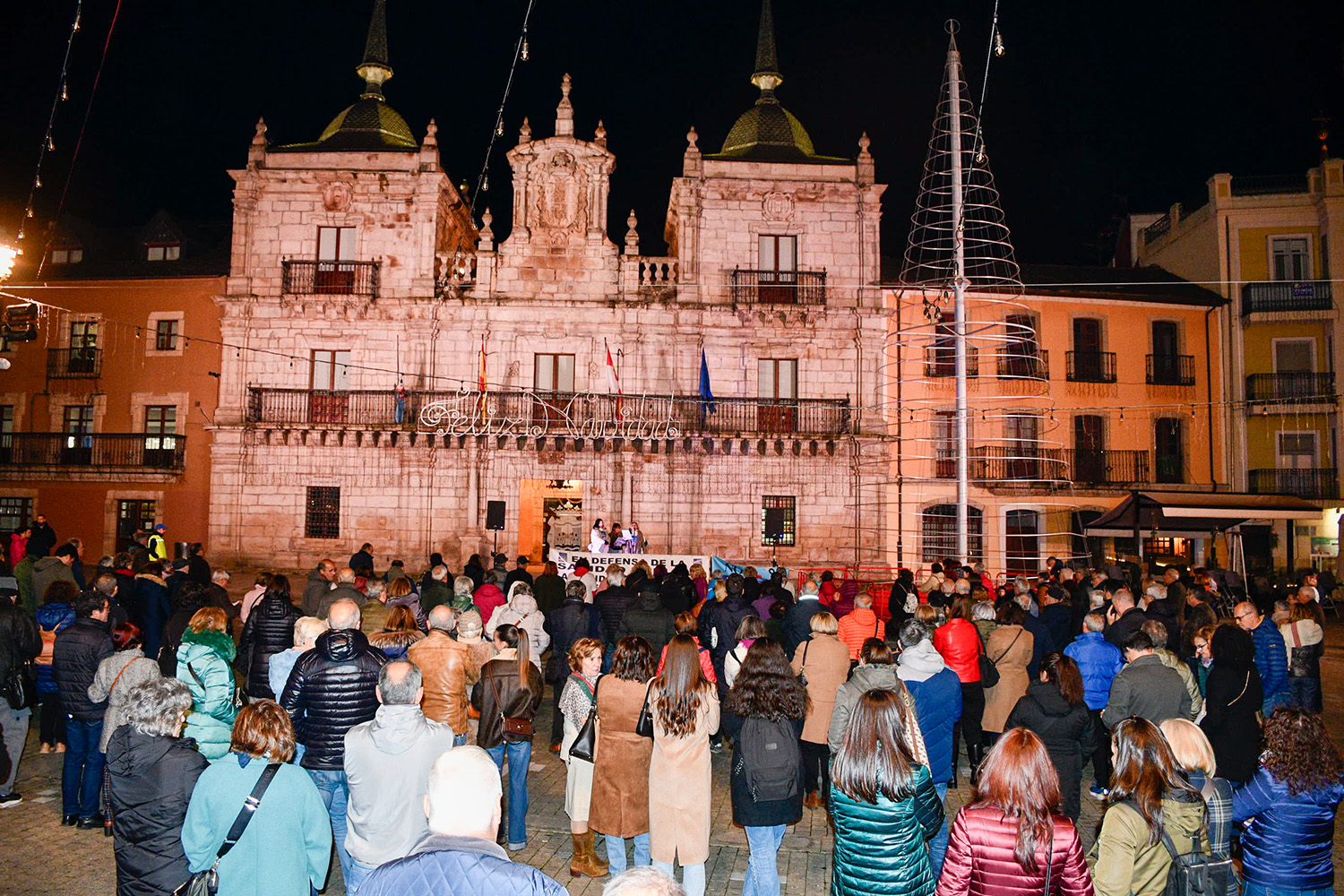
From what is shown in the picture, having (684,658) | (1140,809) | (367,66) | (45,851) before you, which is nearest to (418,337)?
(367,66)

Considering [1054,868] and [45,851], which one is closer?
[1054,868]

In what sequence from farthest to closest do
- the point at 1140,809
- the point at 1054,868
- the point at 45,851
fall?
the point at 45,851, the point at 1140,809, the point at 1054,868

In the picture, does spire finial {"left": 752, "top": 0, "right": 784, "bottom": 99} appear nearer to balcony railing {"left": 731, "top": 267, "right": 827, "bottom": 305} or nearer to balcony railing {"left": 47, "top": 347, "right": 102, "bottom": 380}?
balcony railing {"left": 731, "top": 267, "right": 827, "bottom": 305}

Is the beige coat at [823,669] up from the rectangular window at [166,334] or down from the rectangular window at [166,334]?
down

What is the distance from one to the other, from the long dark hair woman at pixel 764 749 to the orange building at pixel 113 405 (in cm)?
2719

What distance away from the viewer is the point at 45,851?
7098mm

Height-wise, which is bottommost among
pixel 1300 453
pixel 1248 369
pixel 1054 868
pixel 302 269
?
pixel 1054 868

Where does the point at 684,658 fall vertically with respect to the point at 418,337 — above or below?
below

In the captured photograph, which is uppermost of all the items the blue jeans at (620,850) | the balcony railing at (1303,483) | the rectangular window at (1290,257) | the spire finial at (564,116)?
the spire finial at (564,116)

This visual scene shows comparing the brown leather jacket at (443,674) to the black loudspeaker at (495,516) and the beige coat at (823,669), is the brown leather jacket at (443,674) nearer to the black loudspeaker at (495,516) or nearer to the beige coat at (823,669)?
the beige coat at (823,669)

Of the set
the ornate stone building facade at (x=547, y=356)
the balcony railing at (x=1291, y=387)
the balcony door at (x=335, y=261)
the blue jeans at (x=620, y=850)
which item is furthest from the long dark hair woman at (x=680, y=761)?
the balcony railing at (x=1291, y=387)

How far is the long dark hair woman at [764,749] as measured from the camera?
18.5 feet

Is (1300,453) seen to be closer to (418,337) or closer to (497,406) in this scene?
(497,406)

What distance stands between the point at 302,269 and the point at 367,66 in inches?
326
